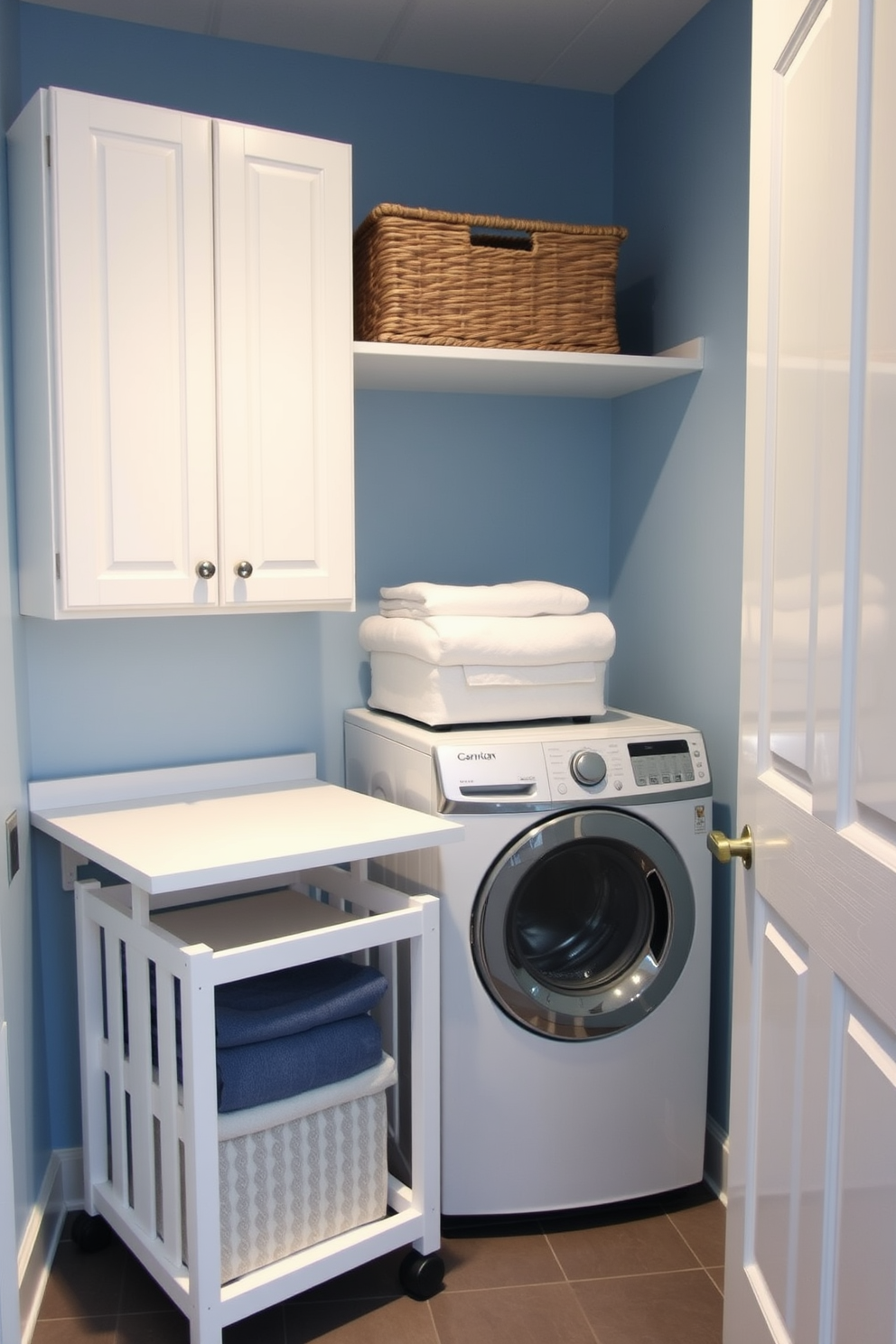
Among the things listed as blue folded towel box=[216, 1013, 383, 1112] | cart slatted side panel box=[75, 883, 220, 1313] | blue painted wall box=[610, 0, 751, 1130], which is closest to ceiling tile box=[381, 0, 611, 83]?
blue painted wall box=[610, 0, 751, 1130]

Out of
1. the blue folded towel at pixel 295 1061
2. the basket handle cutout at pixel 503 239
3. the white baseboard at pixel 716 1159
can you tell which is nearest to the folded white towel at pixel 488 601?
the basket handle cutout at pixel 503 239

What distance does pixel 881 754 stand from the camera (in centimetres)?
106

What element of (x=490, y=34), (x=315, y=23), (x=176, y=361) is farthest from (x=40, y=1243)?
(x=490, y=34)

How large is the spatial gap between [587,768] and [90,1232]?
1284 mm

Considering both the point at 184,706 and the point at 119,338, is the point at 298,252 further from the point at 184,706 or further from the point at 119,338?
the point at 184,706

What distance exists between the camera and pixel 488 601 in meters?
2.30

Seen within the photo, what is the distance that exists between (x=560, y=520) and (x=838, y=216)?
65.7 inches

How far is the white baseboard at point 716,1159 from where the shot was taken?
235 centimetres

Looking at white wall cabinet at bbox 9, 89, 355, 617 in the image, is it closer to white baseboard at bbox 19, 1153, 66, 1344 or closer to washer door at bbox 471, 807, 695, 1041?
washer door at bbox 471, 807, 695, 1041

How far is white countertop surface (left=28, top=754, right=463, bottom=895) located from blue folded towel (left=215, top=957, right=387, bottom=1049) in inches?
7.9

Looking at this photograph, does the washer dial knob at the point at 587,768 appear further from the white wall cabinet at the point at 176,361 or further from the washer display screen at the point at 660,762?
the white wall cabinet at the point at 176,361

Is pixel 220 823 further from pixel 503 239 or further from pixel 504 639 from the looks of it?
pixel 503 239

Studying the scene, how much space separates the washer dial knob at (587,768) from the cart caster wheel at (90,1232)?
1230 millimetres

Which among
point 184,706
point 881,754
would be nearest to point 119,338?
point 184,706
